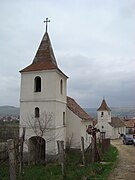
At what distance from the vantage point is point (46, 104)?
23.4 m

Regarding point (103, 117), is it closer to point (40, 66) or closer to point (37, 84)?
point (37, 84)

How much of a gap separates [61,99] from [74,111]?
103 inches

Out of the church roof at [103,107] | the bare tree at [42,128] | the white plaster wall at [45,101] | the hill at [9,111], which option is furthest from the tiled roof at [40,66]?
the hill at [9,111]

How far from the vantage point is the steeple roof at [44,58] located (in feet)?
80.0

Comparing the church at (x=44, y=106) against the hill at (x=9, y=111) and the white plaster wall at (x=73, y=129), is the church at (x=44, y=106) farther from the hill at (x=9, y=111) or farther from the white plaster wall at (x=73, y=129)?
the hill at (x=9, y=111)

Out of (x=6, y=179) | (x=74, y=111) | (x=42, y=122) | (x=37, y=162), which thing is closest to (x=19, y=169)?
(x=6, y=179)

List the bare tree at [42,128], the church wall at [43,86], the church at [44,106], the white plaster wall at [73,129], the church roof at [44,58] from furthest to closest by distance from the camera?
the white plaster wall at [73,129] → the church roof at [44,58] → the church wall at [43,86] → the church at [44,106] → the bare tree at [42,128]

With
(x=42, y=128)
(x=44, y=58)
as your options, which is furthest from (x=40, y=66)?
(x=42, y=128)

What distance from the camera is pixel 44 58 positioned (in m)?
25.7

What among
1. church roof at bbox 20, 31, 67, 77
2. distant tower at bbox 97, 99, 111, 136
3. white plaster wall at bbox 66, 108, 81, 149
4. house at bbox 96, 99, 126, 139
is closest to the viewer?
church roof at bbox 20, 31, 67, 77

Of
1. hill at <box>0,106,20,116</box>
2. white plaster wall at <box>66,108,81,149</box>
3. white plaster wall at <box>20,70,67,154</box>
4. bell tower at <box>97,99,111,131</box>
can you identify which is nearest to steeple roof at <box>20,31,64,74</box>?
white plaster wall at <box>20,70,67,154</box>

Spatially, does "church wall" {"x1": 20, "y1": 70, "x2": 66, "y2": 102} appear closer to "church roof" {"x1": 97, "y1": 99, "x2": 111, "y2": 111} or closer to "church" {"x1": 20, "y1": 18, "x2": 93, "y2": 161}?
"church" {"x1": 20, "y1": 18, "x2": 93, "y2": 161}

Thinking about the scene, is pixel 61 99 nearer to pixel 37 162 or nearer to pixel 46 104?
pixel 46 104

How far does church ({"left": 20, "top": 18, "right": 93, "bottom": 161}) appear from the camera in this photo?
23.0 meters
